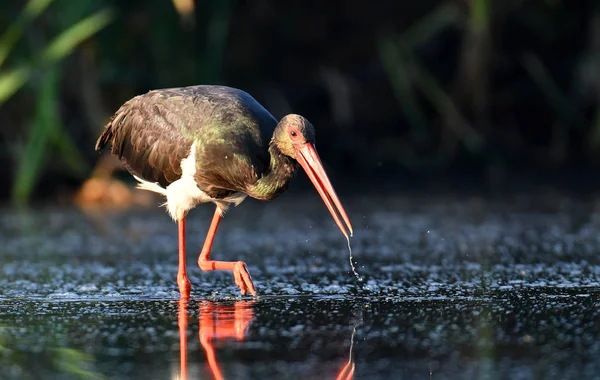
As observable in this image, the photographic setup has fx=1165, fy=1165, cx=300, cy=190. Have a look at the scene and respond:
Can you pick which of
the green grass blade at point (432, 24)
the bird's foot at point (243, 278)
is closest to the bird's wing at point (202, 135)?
the bird's foot at point (243, 278)

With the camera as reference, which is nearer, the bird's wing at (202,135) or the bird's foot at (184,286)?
the bird's foot at (184,286)

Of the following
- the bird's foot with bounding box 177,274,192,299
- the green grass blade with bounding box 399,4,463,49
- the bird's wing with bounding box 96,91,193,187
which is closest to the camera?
the bird's foot with bounding box 177,274,192,299

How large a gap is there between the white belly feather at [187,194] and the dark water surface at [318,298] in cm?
42

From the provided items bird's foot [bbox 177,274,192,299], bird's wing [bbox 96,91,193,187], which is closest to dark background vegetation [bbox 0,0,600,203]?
bird's wing [bbox 96,91,193,187]

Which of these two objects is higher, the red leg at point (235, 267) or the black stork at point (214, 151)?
the black stork at point (214, 151)

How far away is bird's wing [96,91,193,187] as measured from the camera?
6.61 metres

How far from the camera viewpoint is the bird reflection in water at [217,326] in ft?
13.0

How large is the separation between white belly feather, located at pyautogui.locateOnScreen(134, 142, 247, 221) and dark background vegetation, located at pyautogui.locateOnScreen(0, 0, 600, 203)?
3943 millimetres

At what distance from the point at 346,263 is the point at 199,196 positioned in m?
1.08

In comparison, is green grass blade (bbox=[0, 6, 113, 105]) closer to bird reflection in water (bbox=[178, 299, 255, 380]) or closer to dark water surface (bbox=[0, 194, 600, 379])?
dark water surface (bbox=[0, 194, 600, 379])

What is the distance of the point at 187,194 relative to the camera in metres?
6.63

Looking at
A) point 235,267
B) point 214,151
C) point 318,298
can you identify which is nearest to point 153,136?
point 214,151

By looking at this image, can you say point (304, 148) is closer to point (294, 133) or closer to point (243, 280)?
point (294, 133)

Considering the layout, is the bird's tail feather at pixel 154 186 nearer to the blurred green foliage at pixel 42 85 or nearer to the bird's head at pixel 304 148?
the bird's head at pixel 304 148
